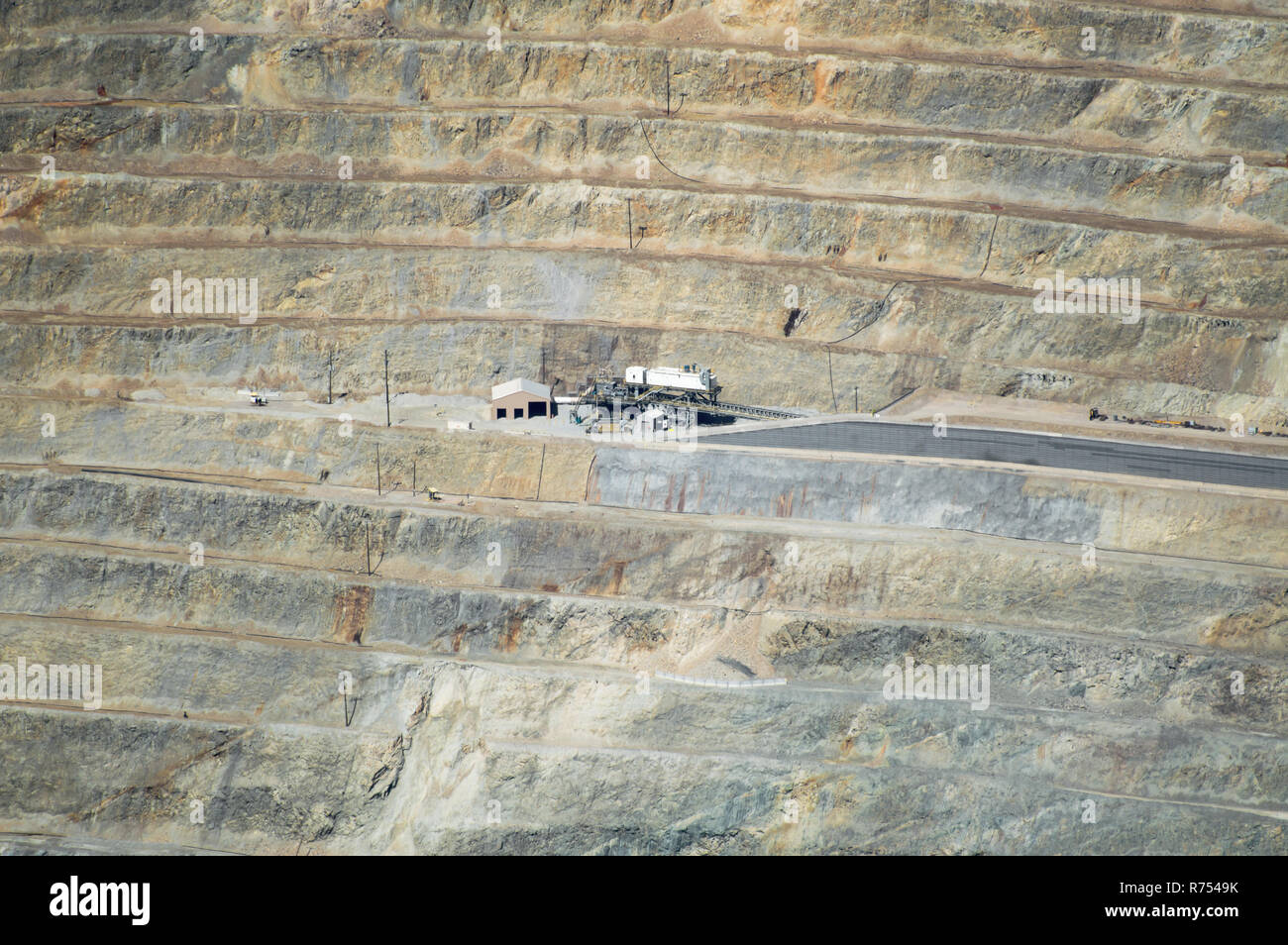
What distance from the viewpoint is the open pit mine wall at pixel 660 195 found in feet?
191

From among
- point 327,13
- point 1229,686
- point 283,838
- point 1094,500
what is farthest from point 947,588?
point 327,13

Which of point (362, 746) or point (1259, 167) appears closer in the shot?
point (362, 746)

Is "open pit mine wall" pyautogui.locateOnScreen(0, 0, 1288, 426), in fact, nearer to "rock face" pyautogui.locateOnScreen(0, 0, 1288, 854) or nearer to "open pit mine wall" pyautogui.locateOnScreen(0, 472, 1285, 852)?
"rock face" pyautogui.locateOnScreen(0, 0, 1288, 854)

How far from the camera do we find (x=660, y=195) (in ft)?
199

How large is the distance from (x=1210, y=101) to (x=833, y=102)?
16.5 metres

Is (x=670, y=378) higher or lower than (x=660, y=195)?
lower

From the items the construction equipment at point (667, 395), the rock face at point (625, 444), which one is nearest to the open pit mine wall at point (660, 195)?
the rock face at point (625, 444)

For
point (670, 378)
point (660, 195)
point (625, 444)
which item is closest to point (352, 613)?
point (625, 444)

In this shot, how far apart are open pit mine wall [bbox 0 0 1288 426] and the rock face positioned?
193mm

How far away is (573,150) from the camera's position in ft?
203

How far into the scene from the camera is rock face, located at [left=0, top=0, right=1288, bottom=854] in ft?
157

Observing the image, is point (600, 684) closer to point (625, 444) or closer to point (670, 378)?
point (625, 444)

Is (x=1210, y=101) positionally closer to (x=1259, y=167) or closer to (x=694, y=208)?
(x=1259, y=167)

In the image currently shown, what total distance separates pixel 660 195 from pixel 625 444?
42.2 ft
